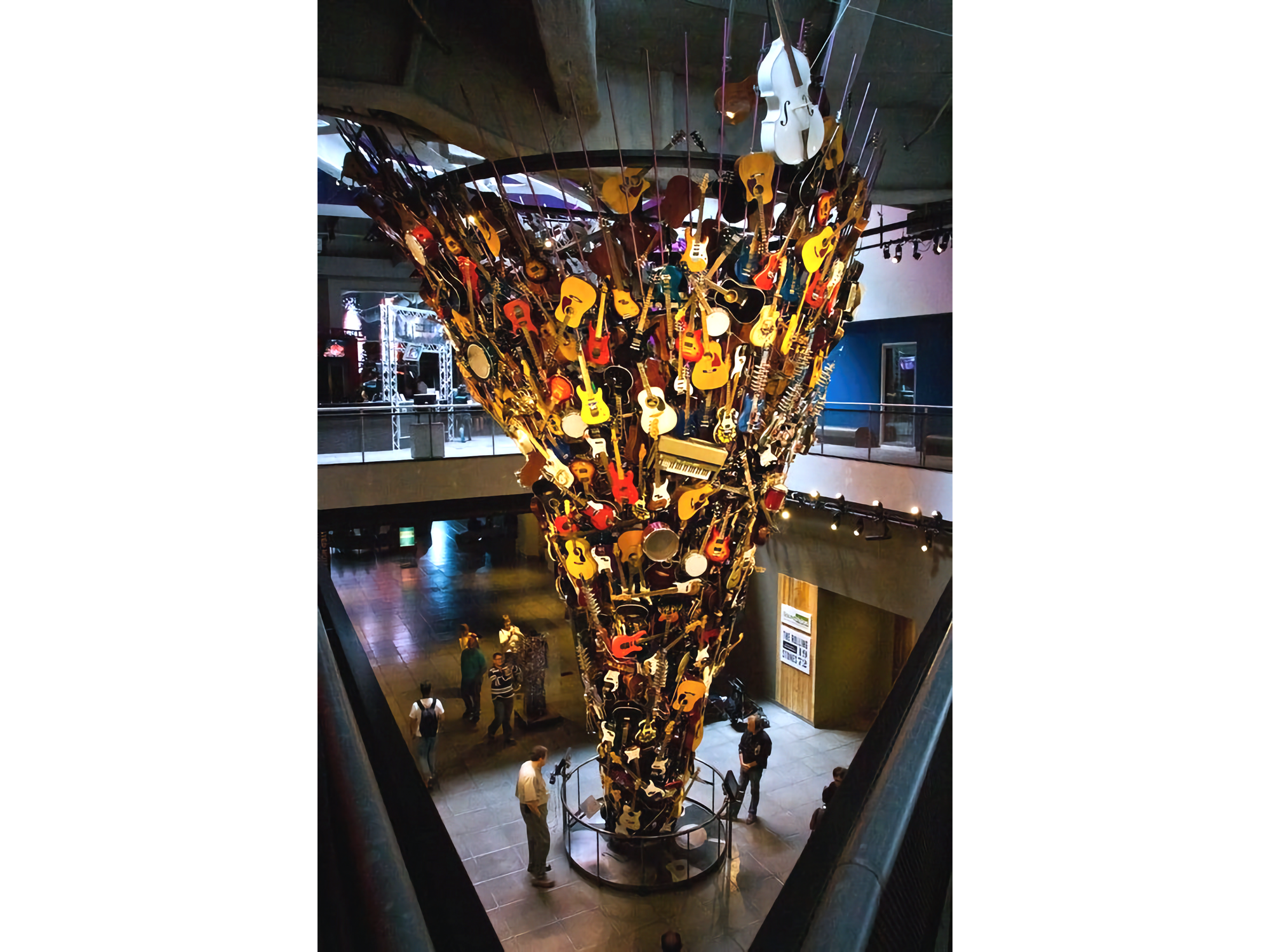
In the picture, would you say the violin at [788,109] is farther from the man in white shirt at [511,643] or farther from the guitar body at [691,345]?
the man in white shirt at [511,643]

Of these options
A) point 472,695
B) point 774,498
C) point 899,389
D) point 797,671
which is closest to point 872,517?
point 899,389

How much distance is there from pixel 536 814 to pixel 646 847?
2.21 ft

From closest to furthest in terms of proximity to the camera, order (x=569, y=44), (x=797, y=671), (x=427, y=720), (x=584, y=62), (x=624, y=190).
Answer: (x=624, y=190)
(x=569, y=44)
(x=584, y=62)
(x=427, y=720)
(x=797, y=671)

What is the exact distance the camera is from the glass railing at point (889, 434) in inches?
242

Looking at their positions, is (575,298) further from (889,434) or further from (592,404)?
(889,434)

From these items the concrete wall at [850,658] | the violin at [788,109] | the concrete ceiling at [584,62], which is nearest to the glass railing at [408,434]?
the concrete ceiling at [584,62]

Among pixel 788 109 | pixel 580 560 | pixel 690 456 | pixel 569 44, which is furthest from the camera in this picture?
pixel 580 560

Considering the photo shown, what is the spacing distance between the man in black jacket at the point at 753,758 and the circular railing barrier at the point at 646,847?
0.29 metres

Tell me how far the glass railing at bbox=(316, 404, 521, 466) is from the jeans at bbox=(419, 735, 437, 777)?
6.94ft

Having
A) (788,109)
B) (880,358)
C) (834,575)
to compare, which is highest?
(788,109)

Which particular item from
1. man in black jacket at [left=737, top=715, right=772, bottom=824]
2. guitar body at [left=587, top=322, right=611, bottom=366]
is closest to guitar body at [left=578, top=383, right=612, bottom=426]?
guitar body at [left=587, top=322, right=611, bottom=366]

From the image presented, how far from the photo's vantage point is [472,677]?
6.66 meters

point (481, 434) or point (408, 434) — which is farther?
point (481, 434)
